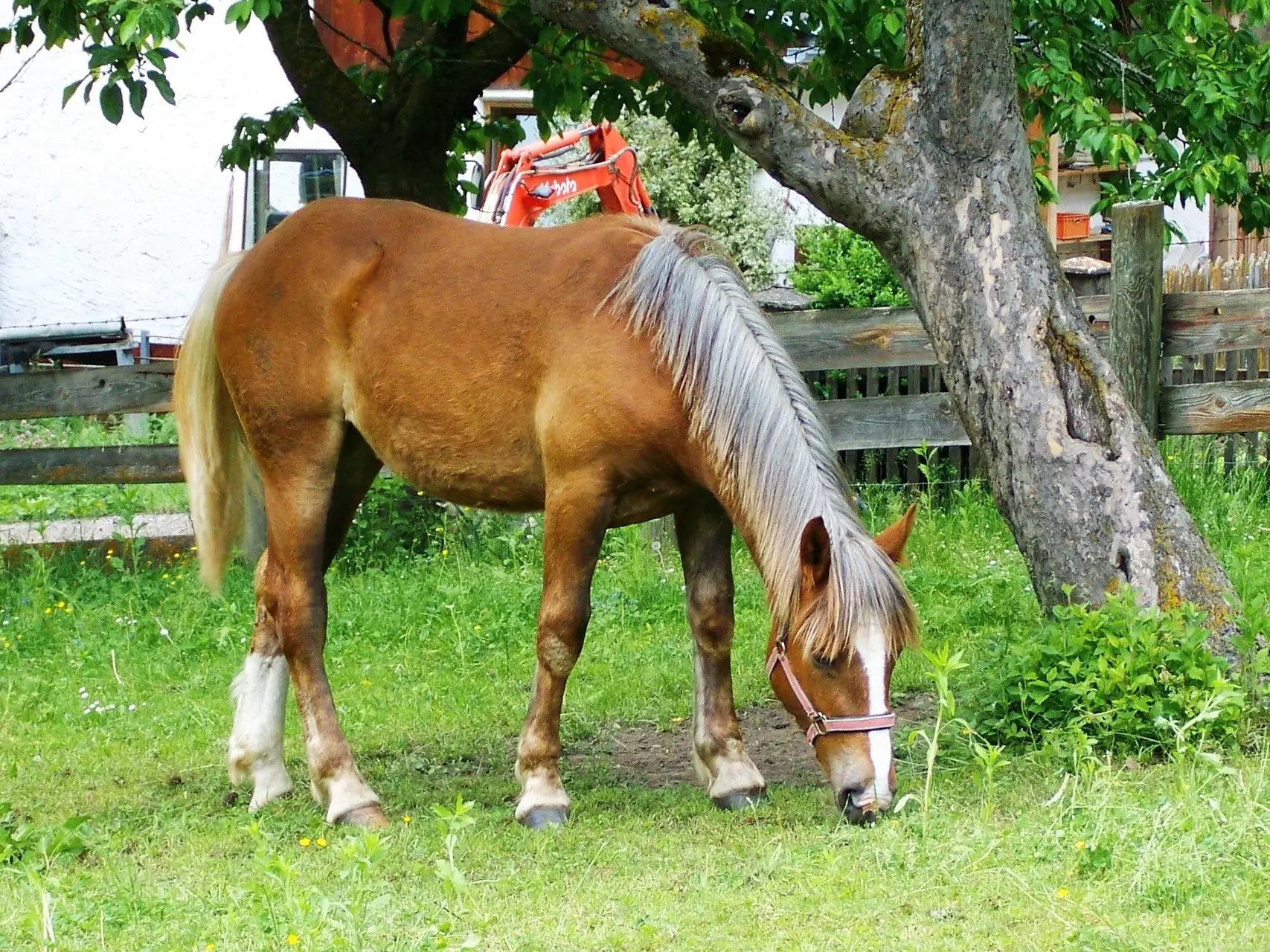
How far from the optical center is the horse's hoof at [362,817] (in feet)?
14.8

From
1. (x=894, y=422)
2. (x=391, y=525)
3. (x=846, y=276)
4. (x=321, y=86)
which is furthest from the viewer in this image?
(x=846, y=276)

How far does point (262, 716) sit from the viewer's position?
5.03 metres

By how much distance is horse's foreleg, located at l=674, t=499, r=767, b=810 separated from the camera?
470 cm

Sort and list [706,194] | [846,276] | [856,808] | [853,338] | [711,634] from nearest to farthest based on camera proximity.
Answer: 1. [856,808]
2. [711,634]
3. [853,338]
4. [846,276]
5. [706,194]

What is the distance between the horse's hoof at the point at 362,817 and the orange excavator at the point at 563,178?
5.76m

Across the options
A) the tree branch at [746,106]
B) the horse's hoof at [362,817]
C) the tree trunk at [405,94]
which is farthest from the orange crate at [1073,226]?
the horse's hoof at [362,817]

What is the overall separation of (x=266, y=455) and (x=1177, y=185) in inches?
192

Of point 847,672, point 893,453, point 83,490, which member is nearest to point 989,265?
point 847,672

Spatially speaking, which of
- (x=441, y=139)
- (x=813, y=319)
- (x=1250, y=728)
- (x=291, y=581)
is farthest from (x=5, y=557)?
(x=1250, y=728)

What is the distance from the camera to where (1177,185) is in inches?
287

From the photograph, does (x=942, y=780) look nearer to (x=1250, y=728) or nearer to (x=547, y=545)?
(x=1250, y=728)

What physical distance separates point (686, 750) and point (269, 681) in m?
1.58

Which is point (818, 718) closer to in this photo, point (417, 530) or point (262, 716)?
point (262, 716)

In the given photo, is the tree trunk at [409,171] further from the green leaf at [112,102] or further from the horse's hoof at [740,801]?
the horse's hoof at [740,801]
